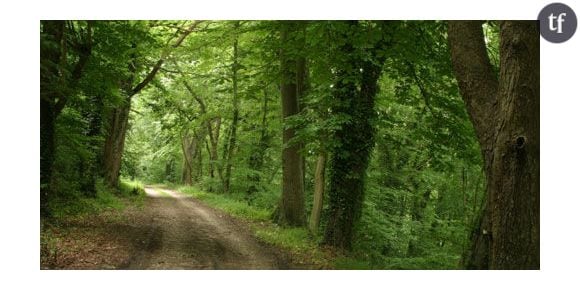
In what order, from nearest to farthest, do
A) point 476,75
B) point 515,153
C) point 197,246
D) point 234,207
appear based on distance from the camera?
point 515,153, point 476,75, point 197,246, point 234,207

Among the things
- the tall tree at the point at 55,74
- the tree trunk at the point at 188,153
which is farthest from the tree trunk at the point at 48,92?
the tree trunk at the point at 188,153

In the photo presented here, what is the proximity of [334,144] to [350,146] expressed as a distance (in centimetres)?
44

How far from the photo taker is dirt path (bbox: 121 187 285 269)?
7375 millimetres

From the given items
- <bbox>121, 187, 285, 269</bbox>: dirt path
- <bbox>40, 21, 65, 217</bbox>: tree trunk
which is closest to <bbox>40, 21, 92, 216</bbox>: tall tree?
<bbox>40, 21, 65, 217</bbox>: tree trunk

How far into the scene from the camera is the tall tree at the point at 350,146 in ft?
29.8

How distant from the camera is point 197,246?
346 inches

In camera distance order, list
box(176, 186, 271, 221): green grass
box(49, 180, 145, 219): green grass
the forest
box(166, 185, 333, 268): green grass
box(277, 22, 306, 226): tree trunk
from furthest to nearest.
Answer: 1. box(176, 186, 271, 221): green grass
2. box(277, 22, 306, 226): tree trunk
3. box(49, 180, 145, 219): green grass
4. box(166, 185, 333, 268): green grass
5. the forest

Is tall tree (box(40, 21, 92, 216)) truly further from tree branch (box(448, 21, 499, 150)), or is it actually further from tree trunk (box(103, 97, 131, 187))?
tree trunk (box(103, 97, 131, 187))

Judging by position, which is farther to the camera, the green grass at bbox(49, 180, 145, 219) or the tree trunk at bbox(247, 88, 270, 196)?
the tree trunk at bbox(247, 88, 270, 196)

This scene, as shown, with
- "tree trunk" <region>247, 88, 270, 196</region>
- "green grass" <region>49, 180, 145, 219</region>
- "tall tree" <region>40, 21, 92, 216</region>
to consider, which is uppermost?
"tall tree" <region>40, 21, 92, 216</region>

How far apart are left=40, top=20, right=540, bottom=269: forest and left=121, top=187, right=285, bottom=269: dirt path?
5 cm

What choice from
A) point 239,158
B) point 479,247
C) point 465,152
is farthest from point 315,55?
point 239,158

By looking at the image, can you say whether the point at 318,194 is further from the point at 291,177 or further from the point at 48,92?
the point at 48,92
